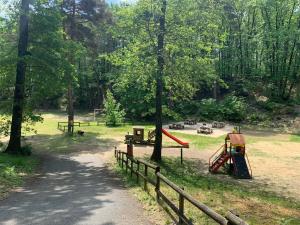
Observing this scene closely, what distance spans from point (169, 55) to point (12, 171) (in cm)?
1061

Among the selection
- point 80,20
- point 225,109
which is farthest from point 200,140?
point 80,20

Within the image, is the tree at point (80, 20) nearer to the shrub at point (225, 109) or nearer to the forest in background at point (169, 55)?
the forest in background at point (169, 55)

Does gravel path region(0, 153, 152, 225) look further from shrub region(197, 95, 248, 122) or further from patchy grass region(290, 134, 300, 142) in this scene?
shrub region(197, 95, 248, 122)

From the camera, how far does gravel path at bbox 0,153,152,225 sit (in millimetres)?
9102

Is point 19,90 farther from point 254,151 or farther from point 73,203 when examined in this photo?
point 254,151

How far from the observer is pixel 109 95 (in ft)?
169

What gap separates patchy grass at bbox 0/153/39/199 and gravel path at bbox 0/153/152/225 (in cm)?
52

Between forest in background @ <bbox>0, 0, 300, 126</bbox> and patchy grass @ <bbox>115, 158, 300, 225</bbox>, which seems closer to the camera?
patchy grass @ <bbox>115, 158, 300, 225</bbox>

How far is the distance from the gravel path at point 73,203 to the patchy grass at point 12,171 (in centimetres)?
52

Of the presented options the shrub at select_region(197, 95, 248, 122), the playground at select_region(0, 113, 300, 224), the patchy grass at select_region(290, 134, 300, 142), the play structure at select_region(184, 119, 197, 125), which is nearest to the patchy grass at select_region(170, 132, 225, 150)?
the playground at select_region(0, 113, 300, 224)

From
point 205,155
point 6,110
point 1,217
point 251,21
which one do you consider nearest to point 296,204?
point 1,217

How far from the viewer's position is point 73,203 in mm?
11008

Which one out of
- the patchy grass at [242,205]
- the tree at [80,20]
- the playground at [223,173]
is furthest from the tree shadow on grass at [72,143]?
the patchy grass at [242,205]

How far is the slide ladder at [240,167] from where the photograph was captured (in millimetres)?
21292
